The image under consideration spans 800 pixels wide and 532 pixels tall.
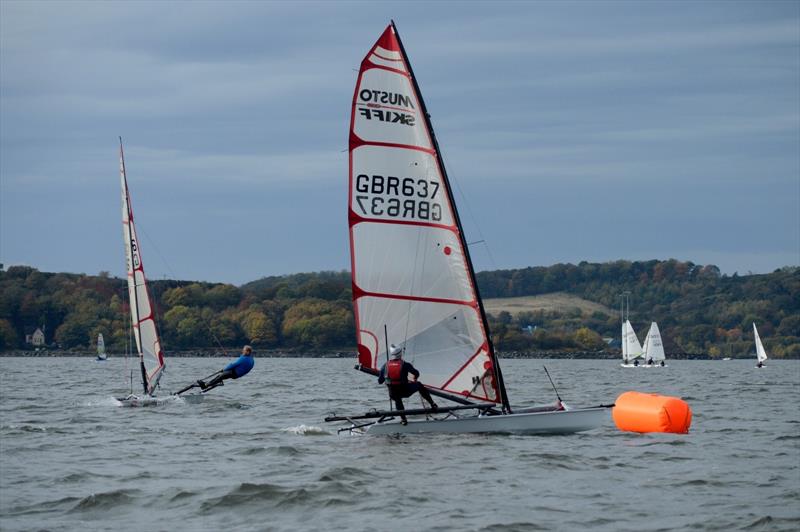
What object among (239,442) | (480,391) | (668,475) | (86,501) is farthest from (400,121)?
(86,501)

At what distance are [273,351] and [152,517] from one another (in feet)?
478

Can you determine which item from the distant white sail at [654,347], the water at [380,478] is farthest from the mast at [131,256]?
the distant white sail at [654,347]

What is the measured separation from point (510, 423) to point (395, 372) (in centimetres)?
215

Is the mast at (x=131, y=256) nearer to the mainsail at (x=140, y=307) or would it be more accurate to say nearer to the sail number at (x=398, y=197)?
the mainsail at (x=140, y=307)

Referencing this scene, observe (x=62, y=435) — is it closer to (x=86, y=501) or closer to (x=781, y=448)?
(x=86, y=501)

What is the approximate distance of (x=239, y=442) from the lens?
74.5 feet

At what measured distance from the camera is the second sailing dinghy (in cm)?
2217

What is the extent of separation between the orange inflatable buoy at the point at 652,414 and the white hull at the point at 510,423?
65.5 inches

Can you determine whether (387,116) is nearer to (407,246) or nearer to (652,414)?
(407,246)

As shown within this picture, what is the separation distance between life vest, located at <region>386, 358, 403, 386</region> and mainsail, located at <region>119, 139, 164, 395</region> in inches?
515

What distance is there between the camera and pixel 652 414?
2311 centimetres

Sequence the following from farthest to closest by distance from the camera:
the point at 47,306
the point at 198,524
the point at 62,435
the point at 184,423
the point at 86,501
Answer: the point at 47,306 < the point at 184,423 < the point at 62,435 < the point at 86,501 < the point at 198,524

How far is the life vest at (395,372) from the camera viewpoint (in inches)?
839

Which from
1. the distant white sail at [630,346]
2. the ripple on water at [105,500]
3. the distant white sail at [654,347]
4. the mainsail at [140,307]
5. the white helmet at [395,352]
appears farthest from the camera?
the distant white sail at [630,346]
